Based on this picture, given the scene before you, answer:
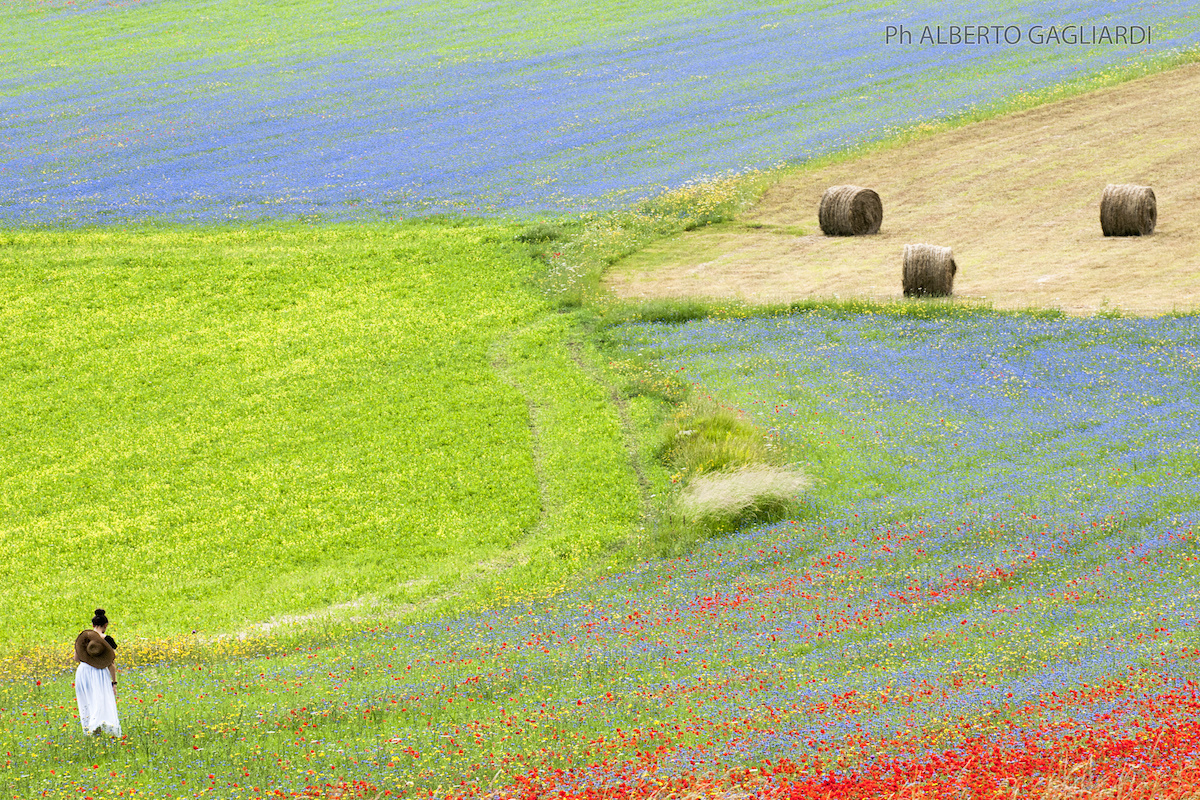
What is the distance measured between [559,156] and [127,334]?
829 inches

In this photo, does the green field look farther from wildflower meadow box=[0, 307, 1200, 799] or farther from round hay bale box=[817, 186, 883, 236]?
round hay bale box=[817, 186, 883, 236]

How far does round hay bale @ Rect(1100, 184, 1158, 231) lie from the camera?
119 ft

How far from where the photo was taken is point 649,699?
14.8 metres

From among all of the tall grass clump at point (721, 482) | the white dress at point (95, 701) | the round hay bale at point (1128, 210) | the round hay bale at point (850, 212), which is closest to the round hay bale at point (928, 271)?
the round hay bale at point (850, 212)

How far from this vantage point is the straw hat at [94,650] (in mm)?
14875

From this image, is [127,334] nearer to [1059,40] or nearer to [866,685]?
[866,685]

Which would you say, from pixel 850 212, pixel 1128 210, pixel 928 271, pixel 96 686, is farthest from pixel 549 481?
pixel 1128 210

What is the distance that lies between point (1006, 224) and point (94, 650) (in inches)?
1285

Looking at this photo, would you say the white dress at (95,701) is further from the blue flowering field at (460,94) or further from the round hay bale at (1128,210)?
the round hay bale at (1128,210)

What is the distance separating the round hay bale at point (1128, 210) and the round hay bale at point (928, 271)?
707 centimetres

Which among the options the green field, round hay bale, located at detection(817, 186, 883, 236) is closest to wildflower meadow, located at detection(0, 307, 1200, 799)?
the green field

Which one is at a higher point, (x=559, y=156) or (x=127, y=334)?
(x=559, y=156)

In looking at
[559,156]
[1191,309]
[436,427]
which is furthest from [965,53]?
[436,427]

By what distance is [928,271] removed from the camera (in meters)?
32.6
